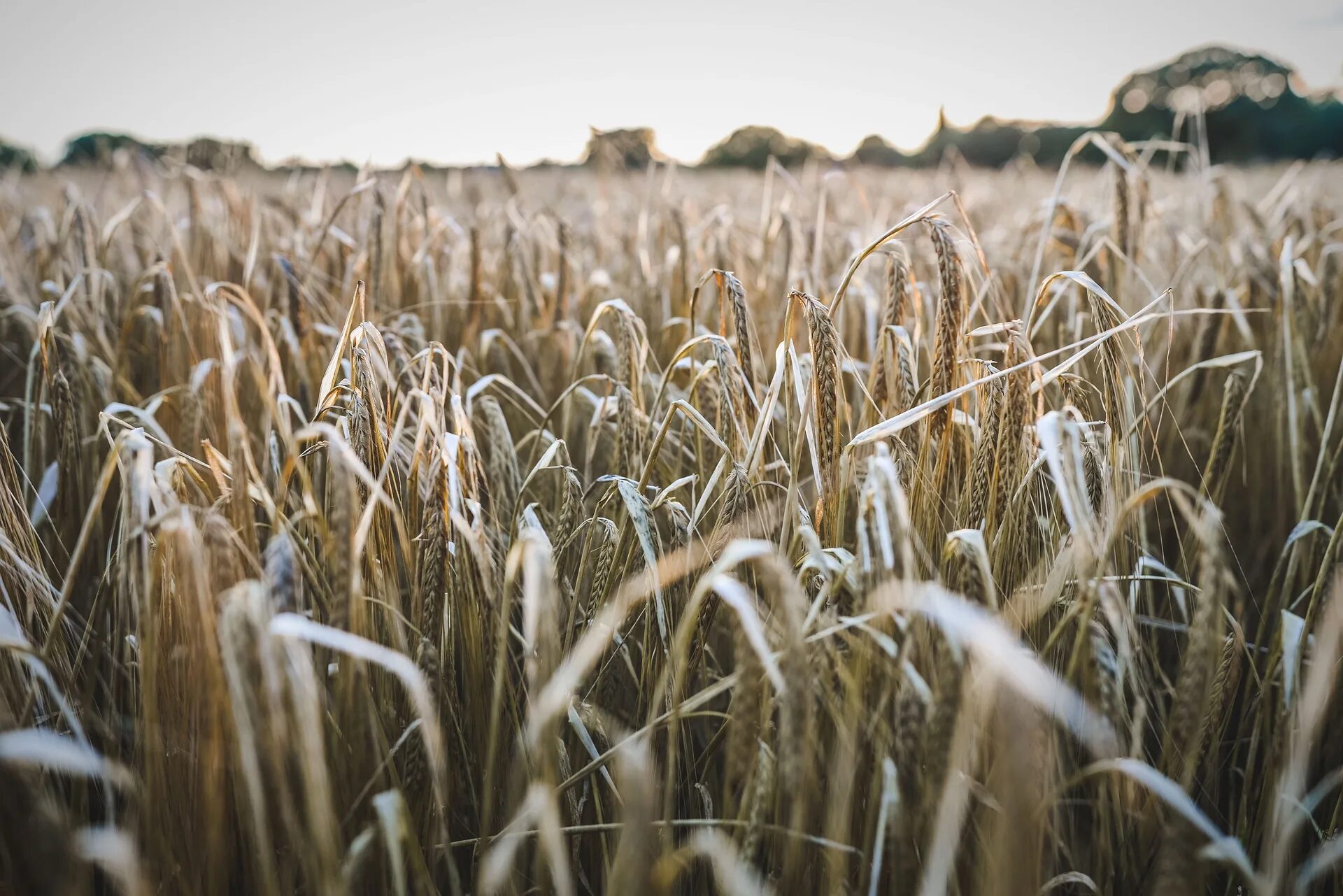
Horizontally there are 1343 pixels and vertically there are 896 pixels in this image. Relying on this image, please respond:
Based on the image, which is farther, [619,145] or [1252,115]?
[1252,115]

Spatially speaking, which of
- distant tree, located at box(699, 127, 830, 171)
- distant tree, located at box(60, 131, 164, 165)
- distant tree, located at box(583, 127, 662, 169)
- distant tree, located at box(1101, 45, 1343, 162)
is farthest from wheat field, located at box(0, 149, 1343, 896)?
distant tree, located at box(1101, 45, 1343, 162)

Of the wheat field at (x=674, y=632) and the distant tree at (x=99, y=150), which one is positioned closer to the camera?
the wheat field at (x=674, y=632)

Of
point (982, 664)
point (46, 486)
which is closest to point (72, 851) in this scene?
point (982, 664)

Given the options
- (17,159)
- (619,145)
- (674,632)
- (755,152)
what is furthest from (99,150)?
(755,152)

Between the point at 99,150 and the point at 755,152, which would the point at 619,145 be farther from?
the point at 755,152

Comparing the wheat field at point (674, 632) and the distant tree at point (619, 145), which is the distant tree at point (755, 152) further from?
the wheat field at point (674, 632)

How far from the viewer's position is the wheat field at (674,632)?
48 centimetres

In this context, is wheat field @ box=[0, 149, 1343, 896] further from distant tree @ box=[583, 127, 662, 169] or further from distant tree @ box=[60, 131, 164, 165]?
distant tree @ box=[60, 131, 164, 165]

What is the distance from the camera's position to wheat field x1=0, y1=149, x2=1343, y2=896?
48 cm

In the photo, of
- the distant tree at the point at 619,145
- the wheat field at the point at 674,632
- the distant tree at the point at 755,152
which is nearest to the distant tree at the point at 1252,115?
the distant tree at the point at 755,152

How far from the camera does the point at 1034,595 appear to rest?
719 millimetres

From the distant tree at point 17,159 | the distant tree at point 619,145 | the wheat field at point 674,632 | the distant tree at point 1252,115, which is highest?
the distant tree at point 1252,115

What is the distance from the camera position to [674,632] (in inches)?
29.3

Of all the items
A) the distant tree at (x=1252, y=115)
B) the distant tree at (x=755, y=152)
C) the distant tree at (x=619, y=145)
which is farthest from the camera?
the distant tree at (x=1252, y=115)
